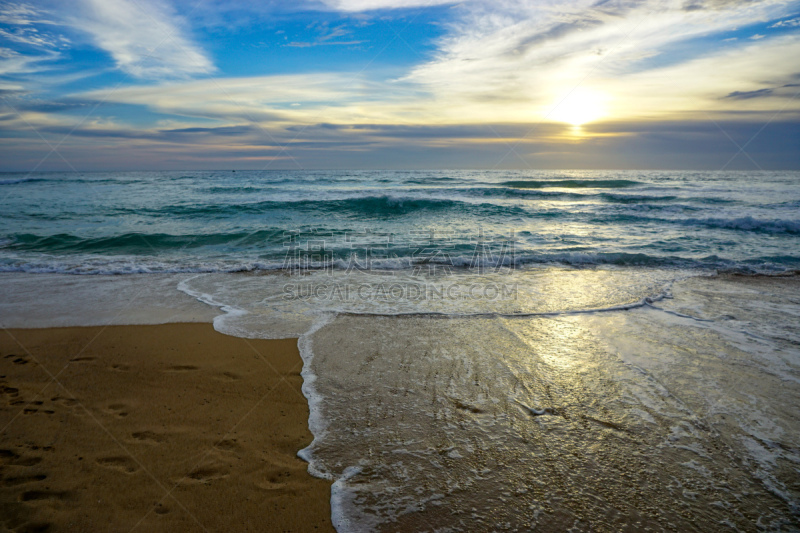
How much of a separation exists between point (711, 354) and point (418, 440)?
11.8 ft

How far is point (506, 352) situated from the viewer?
4.29 m

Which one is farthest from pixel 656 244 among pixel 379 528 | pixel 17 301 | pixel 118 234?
pixel 118 234

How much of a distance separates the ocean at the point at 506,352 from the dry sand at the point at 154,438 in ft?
0.99

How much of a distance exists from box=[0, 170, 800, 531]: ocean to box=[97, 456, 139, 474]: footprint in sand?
1.20 m

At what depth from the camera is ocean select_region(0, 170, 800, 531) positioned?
236 cm

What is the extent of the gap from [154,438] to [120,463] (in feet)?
0.89

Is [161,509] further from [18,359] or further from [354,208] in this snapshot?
[354,208]

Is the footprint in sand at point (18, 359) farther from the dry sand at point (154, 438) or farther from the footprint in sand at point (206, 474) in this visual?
the footprint in sand at point (206, 474)

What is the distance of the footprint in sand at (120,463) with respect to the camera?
2.56m

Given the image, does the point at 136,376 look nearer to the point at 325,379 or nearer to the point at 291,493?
the point at 325,379

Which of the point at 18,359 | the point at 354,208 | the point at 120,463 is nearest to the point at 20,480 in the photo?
the point at 120,463

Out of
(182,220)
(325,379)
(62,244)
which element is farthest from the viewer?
(182,220)

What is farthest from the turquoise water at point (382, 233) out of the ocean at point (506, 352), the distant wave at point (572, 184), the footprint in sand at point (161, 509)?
the distant wave at point (572, 184)

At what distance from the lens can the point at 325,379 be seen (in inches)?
147
